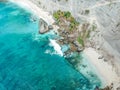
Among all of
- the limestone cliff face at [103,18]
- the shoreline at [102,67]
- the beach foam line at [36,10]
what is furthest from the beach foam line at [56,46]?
the beach foam line at [36,10]

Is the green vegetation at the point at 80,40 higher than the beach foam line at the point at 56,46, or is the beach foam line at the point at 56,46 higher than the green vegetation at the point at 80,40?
the green vegetation at the point at 80,40

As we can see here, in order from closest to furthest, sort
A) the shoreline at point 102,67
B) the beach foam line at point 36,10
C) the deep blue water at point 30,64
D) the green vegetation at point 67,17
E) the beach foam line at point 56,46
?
the shoreline at point 102,67
the deep blue water at point 30,64
the beach foam line at point 56,46
the green vegetation at point 67,17
the beach foam line at point 36,10

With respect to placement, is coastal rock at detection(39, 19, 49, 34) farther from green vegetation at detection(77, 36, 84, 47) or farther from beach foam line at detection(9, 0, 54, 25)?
green vegetation at detection(77, 36, 84, 47)

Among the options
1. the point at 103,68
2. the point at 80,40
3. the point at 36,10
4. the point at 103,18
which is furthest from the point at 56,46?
the point at 36,10

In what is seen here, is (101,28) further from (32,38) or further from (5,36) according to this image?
(5,36)

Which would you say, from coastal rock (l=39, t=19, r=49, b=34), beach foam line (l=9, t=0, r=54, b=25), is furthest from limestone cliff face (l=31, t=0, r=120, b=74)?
coastal rock (l=39, t=19, r=49, b=34)

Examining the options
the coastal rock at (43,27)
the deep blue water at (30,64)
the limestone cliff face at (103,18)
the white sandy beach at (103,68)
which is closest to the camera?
the white sandy beach at (103,68)

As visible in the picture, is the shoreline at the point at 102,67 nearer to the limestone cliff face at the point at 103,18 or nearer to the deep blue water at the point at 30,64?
the limestone cliff face at the point at 103,18
